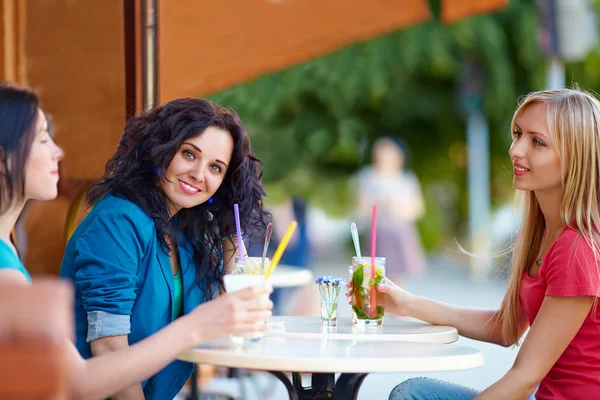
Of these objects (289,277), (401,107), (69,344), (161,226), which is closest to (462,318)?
(161,226)

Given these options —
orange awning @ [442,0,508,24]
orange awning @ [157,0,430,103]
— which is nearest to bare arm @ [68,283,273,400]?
orange awning @ [157,0,430,103]

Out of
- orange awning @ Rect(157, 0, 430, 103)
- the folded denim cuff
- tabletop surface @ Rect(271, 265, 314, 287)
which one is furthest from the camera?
tabletop surface @ Rect(271, 265, 314, 287)

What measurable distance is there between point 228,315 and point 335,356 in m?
0.24

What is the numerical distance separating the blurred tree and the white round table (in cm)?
970

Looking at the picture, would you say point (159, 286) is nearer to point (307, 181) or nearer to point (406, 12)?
point (406, 12)

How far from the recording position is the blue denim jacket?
77.8 inches

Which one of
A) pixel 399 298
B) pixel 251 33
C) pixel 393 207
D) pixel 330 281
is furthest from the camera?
pixel 393 207

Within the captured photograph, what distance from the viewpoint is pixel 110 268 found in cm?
201

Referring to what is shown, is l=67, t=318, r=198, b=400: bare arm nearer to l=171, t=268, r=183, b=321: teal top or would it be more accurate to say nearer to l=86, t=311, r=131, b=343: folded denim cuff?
l=86, t=311, r=131, b=343: folded denim cuff

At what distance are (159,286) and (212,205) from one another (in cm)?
39

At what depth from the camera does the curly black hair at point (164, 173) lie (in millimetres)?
2215

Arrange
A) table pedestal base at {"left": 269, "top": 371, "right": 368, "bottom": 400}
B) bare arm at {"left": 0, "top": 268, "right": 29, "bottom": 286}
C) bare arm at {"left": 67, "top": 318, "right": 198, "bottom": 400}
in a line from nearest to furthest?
bare arm at {"left": 0, "top": 268, "right": 29, "bottom": 286} < bare arm at {"left": 67, "top": 318, "right": 198, "bottom": 400} < table pedestal base at {"left": 269, "top": 371, "right": 368, "bottom": 400}

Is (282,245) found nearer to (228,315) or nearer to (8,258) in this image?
(228,315)

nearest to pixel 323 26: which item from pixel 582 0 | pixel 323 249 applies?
pixel 582 0
